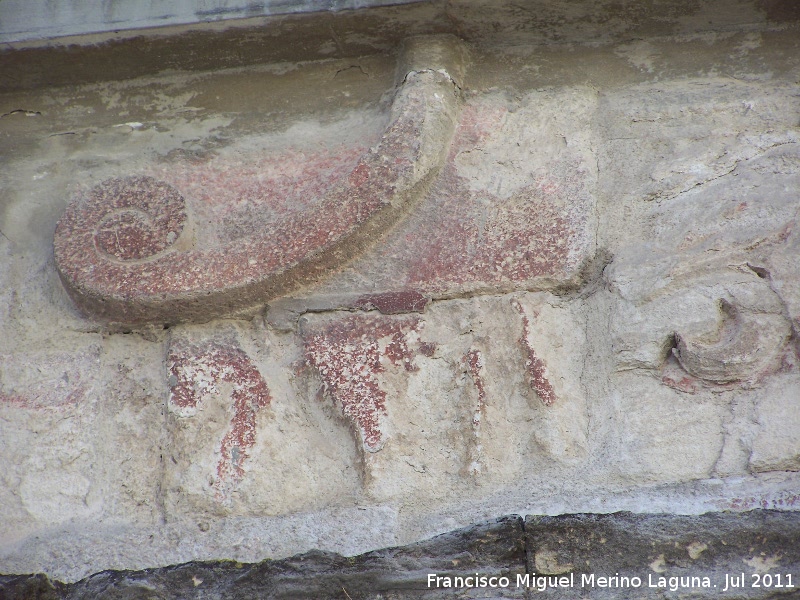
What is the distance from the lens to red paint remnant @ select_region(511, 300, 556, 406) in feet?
4.88

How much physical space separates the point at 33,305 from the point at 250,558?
0.68 m

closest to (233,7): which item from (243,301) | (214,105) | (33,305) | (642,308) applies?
(214,105)

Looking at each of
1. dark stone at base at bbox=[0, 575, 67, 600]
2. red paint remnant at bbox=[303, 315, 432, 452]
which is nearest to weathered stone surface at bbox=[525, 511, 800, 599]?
red paint remnant at bbox=[303, 315, 432, 452]

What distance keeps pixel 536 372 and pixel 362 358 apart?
0.31m

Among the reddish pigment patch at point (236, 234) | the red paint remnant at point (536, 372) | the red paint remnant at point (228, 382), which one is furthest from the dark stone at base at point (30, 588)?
the red paint remnant at point (536, 372)

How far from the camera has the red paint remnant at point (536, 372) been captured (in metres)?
1.49

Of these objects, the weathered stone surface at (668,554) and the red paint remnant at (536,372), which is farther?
the red paint remnant at (536,372)

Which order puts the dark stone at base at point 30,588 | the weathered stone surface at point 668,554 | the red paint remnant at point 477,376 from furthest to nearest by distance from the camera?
1. the red paint remnant at point 477,376
2. the dark stone at base at point 30,588
3. the weathered stone surface at point 668,554

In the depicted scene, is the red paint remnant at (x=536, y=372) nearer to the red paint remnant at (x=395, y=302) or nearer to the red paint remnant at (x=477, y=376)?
the red paint remnant at (x=477, y=376)

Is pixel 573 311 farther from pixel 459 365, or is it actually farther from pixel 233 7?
pixel 233 7

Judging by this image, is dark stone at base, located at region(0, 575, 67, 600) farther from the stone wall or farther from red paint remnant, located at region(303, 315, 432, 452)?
red paint remnant, located at region(303, 315, 432, 452)

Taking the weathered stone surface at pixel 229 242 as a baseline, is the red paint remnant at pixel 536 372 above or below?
below

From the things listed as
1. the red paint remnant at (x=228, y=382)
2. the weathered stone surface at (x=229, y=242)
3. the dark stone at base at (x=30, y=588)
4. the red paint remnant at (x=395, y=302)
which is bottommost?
the dark stone at base at (x=30, y=588)

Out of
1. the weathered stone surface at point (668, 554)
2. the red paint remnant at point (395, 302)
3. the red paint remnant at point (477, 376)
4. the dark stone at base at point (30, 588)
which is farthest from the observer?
the red paint remnant at point (395, 302)
